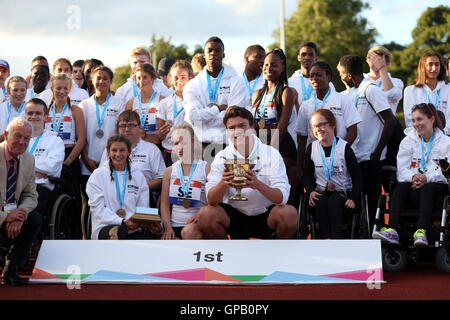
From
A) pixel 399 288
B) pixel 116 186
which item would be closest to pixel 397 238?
pixel 399 288

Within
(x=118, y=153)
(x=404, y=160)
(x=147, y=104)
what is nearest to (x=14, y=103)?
(x=147, y=104)

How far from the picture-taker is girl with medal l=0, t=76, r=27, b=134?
7645mm

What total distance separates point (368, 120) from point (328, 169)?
3.48 ft

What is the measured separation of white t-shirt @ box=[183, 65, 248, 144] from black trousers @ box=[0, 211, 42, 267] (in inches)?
75.2

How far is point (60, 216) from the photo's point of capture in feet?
21.9

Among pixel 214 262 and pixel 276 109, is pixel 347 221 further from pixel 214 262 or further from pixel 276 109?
pixel 214 262

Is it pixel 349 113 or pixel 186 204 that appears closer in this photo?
pixel 186 204

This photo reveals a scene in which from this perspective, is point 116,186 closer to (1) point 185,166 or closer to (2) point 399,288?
(1) point 185,166

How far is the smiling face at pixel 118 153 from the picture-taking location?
6535mm

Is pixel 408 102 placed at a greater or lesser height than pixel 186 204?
greater

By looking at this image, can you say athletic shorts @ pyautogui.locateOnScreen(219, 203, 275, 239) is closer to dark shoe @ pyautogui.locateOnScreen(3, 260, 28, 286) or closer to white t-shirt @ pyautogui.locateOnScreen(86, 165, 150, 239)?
white t-shirt @ pyautogui.locateOnScreen(86, 165, 150, 239)

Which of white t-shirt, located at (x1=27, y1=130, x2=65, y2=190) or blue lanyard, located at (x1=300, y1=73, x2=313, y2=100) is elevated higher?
blue lanyard, located at (x1=300, y1=73, x2=313, y2=100)

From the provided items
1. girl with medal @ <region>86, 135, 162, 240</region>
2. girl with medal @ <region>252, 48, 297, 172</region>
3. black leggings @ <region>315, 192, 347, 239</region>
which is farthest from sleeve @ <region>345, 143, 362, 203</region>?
girl with medal @ <region>86, 135, 162, 240</region>

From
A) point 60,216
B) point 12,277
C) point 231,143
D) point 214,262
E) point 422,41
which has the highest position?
point 422,41
